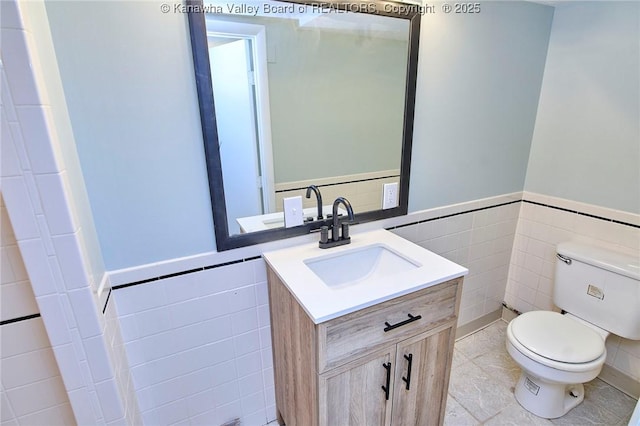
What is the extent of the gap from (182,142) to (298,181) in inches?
21.1

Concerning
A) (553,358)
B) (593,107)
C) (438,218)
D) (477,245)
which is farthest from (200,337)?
(593,107)

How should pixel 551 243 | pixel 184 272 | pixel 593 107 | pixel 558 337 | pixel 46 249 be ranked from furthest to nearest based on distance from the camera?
pixel 551 243, pixel 593 107, pixel 558 337, pixel 184 272, pixel 46 249

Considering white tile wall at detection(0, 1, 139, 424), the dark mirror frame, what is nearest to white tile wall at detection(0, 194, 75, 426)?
white tile wall at detection(0, 1, 139, 424)

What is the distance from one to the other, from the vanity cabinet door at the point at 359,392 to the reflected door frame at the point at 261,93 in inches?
27.4

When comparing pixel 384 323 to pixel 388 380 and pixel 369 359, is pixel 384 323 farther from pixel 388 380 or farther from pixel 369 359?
pixel 388 380

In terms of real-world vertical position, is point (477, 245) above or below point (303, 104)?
below

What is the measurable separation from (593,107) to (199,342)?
7.30ft

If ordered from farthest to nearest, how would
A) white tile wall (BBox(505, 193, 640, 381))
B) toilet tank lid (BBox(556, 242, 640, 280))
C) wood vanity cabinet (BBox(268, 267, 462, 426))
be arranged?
white tile wall (BBox(505, 193, 640, 381)) → toilet tank lid (BBox(556, 242, 640, 280)) → wood vanity cabinet (BBox(268, 267, 462, 426))

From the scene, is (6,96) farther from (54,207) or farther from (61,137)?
(54,207)

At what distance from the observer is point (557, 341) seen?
1479 mm

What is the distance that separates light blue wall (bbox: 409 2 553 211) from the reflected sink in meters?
0.38

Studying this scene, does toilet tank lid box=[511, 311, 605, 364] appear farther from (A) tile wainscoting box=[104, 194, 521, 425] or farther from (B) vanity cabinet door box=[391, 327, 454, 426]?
(A) tile wainscoting box=[104, 194, 521, 425]

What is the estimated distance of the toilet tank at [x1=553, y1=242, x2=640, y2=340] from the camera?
1469 millimetres

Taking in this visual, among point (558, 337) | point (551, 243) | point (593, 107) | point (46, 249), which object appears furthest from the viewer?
point (551, 243)
